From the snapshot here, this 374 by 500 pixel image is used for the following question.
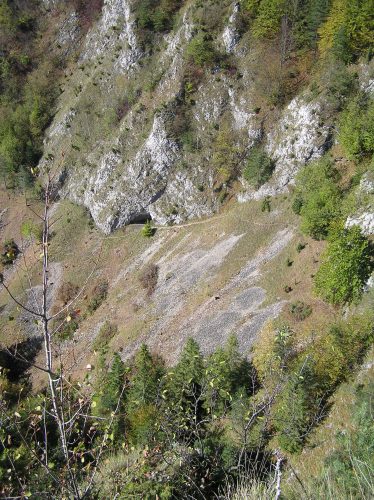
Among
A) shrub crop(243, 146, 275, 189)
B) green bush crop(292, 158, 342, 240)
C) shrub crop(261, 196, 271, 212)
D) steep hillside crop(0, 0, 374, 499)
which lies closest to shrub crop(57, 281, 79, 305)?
steep hillside crop(0, 0, 374, 499)

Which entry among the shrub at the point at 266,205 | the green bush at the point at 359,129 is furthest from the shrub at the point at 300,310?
the green bush at the point at 359,129

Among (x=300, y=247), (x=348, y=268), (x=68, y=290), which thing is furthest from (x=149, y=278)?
(x=348, y=268)

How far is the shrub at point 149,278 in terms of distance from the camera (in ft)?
176

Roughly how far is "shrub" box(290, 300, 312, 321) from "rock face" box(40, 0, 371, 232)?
19484 mm

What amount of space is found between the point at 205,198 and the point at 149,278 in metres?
15.3

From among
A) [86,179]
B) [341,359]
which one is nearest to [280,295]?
[341,359]

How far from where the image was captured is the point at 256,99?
5738 centimetres

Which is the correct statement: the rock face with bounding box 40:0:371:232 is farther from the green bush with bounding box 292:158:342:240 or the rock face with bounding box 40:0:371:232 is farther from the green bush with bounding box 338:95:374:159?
the green bush with bounding box 292:158:342:240

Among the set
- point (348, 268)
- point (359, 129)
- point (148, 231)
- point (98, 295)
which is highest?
point (148, 231)

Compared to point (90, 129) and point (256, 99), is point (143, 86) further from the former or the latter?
point (256, 99)

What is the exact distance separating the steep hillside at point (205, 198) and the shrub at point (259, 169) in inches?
12.9

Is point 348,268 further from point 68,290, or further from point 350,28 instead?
point 68,290

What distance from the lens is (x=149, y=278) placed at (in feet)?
179

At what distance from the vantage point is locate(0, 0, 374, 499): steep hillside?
1246 inches
